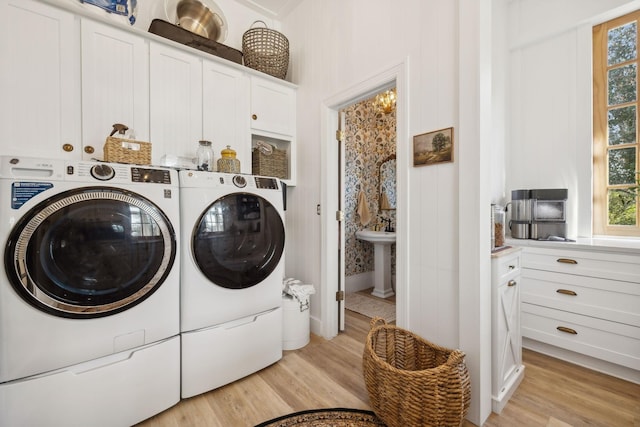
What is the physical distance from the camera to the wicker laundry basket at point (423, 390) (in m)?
1.15

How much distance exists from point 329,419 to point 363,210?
254 cm

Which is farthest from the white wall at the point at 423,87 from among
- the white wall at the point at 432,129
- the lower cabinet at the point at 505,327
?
the lower cabinet at the point at 505,327

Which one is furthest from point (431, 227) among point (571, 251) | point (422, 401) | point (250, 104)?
point (250, 104)

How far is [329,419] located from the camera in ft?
4.60

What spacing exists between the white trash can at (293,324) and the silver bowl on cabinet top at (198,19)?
2.33 meters

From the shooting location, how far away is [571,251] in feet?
6.44

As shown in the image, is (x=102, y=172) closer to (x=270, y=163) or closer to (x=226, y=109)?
(x=226, y=109)

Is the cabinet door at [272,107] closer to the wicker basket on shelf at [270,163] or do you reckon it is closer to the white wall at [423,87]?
the wicker basket on shelf at [270,163]

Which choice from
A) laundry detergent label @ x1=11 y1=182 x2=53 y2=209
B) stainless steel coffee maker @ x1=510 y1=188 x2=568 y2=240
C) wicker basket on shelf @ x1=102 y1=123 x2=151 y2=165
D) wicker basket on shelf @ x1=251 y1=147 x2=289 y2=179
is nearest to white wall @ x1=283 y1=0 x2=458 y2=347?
wicker basket on shelf @ x1=251 y1=147 x2=289 y2=179

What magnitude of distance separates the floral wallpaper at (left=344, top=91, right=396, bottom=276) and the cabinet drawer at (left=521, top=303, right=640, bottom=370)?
65.0 inches

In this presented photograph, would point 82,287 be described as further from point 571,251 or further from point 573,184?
point 573,184

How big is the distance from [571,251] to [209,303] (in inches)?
Answer: 101

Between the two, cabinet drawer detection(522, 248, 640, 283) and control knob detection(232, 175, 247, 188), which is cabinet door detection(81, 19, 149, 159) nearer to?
control knob detection(232, 175, 247, 188)

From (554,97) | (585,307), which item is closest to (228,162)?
(585,307)
